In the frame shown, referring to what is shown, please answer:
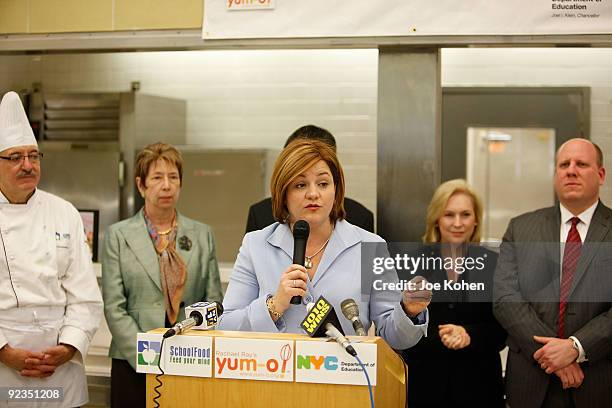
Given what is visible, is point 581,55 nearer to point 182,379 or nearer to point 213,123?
point 213,123

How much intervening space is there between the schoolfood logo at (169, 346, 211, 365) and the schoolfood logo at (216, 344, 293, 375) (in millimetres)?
32

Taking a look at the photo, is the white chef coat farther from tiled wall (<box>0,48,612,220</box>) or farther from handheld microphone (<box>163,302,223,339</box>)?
tiled wall (<box>0,48,612,220</box>)

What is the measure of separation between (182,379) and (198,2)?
2419mm

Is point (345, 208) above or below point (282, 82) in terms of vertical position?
below

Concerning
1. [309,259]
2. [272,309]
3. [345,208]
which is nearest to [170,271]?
[345,208]

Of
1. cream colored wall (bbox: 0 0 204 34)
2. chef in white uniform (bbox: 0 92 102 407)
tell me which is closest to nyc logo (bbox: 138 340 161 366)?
chef in white uniform (bbox: 0 92 102 407)

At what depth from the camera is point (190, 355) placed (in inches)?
73.5

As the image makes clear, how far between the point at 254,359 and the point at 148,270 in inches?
64.9

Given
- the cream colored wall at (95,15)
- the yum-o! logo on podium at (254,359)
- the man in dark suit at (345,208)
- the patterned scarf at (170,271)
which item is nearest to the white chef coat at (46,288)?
the patterned scarf at (170,271)

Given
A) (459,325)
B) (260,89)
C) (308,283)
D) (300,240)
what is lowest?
(459,325)

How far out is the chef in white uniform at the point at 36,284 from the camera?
3020 mm

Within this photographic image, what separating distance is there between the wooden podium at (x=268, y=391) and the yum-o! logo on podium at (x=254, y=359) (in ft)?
0.05

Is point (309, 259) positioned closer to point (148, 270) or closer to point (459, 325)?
point (459, 325)

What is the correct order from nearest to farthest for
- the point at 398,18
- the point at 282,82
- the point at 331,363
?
the point at 331,363 < the point at 398,18 < the point at 282,82
